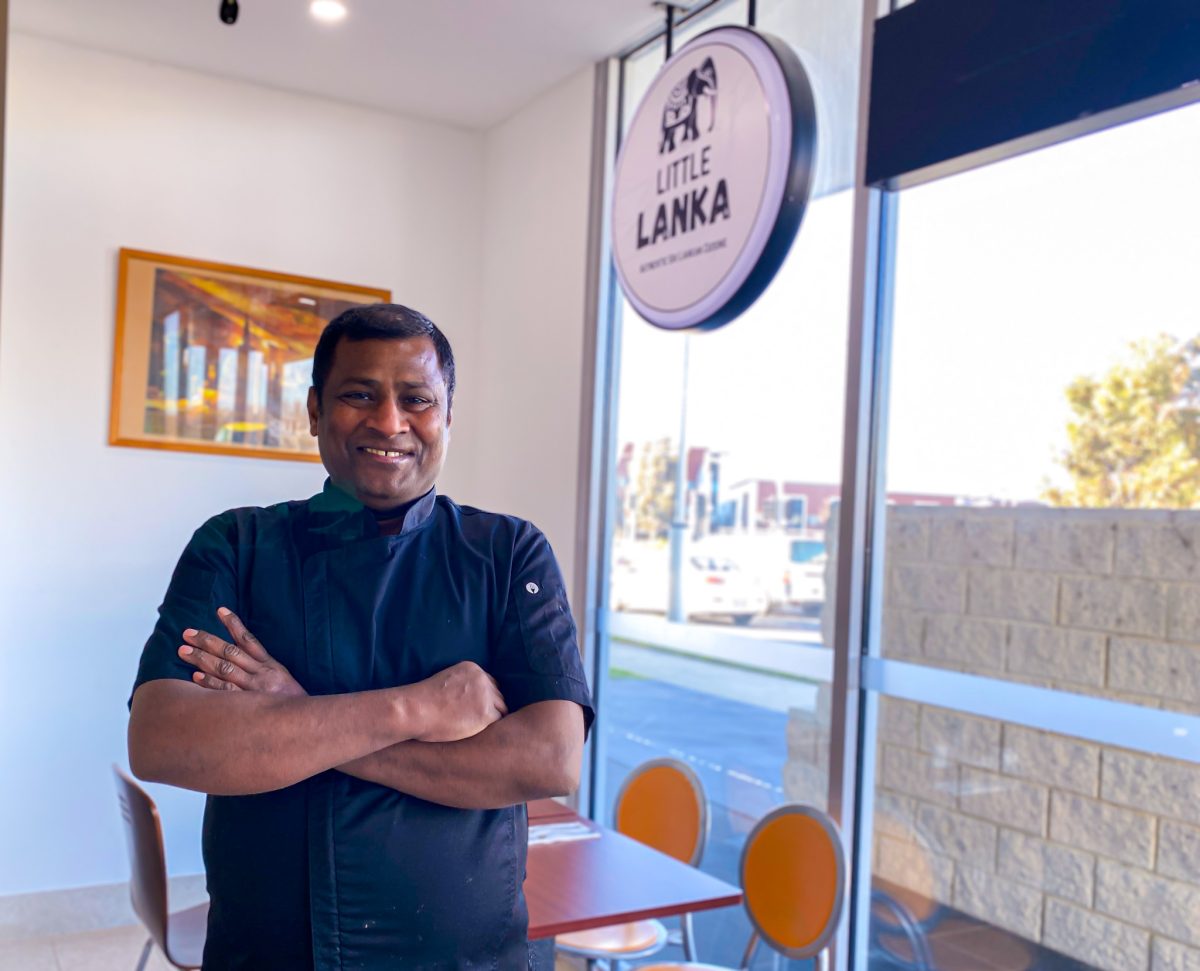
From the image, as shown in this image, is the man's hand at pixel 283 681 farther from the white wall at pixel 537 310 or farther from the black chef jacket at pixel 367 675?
the white wall at pixel 537 310

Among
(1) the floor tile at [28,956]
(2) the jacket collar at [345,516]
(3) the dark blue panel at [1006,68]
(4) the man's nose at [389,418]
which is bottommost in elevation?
(1) the floor tile at [28,956]

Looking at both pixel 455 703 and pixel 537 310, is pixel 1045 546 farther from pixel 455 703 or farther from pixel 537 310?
pixel 537 310

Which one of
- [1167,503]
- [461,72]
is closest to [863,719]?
[1167,503]

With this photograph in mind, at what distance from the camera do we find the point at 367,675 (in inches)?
62.3

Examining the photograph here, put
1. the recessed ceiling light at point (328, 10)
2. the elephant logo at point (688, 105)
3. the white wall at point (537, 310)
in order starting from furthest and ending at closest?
1. the white wall at point (537, 310)
2. the recessed ceiling light at point (328, 10)
3. the elephant logo at point (688, 105)

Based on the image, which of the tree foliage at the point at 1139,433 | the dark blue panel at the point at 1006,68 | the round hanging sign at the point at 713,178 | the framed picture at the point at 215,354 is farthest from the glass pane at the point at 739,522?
the framed picture at the point at 215,354

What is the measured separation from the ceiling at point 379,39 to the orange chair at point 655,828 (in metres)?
2.57

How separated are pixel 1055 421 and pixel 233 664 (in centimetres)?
195

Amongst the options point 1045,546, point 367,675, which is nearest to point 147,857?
point 367,675

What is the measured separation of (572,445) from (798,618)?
147 centimetres

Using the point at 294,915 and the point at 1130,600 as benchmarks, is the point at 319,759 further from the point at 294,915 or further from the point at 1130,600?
the point at 1130,600

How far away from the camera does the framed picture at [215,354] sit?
463 centimetres

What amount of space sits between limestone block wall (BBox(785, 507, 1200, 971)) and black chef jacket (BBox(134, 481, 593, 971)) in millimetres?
1385

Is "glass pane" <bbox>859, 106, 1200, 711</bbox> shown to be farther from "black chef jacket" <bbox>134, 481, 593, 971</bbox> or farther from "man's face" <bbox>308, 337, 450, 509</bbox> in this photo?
"man's face" <bbox>308, 337, 450, 509</bbox>
